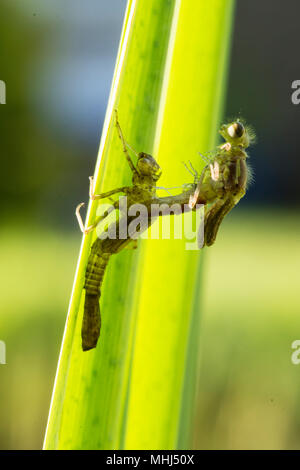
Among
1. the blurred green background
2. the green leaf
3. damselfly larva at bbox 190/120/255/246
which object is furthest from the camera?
the blurred green background

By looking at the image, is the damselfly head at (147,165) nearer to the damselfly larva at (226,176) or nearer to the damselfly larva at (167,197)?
the damselfly larva at (167,197)

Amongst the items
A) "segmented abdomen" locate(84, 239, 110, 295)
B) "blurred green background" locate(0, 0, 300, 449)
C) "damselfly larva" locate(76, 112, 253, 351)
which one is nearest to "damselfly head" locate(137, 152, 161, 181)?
"damselfly larva" locate(76, 112, 253, 351)

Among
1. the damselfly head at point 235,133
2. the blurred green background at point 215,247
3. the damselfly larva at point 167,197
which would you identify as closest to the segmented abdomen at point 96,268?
the damselfly larva at point 167,197

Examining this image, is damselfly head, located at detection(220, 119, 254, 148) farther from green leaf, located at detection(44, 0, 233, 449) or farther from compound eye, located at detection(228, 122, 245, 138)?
green leaf, located at detection(44, 0, 233, 449)

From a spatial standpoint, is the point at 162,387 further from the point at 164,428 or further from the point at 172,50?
the point at 172,50
